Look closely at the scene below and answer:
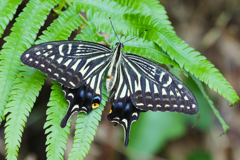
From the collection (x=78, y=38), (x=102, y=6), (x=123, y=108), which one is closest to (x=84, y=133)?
(x=123, y=108)

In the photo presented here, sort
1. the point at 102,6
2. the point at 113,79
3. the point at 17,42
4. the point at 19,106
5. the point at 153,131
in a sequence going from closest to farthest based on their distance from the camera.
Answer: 1. the point at 19,106
2. the point at 17,42
3. the point at 113,79
4. the point at 102,6
5. the point at 153,131

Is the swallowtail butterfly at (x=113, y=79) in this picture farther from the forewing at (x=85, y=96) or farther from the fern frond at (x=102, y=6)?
the fern frond at (x=102, y=6)

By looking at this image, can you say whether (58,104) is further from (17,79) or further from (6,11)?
(6,11)

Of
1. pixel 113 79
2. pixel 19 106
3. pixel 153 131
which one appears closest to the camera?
pixel 19 106

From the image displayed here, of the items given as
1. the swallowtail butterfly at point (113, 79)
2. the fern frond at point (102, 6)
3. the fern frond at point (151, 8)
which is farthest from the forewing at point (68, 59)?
the fern frond at point (151, 8)

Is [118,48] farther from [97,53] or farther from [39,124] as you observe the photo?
[39,124]

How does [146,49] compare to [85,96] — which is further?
[146,49]

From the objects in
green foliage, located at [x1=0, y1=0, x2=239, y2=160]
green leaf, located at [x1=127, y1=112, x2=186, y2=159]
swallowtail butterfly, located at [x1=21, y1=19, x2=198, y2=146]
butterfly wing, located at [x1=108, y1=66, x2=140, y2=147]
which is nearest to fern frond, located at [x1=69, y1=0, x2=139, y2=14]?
green foliage, located at [x1=0, y1=0, x2=239, y2=160]
